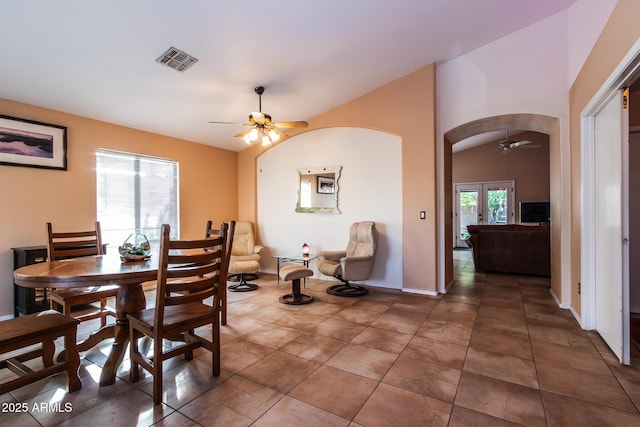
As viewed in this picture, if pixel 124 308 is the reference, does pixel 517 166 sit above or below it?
above

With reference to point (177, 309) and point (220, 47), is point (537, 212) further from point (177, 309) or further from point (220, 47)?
point (177, 309)

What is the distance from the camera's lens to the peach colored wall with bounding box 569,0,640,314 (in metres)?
1.98

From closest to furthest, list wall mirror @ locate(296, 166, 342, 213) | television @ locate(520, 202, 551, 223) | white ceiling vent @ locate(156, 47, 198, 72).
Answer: white ceiling vent @ locate(156, 47, 198, 72), wall mirror @ locate(296, 166, 342, 213), television @ locate(520, 202, 551, 223)

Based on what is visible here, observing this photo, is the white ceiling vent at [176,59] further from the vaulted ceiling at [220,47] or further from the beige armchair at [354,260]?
the beige armchair at [354,260]

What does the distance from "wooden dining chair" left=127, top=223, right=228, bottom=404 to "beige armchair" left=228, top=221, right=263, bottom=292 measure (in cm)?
237

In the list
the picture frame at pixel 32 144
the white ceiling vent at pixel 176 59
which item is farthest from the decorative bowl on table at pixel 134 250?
the picture frame at pixel 32 144

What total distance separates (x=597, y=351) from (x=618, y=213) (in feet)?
3.87

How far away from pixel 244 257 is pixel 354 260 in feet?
6.67

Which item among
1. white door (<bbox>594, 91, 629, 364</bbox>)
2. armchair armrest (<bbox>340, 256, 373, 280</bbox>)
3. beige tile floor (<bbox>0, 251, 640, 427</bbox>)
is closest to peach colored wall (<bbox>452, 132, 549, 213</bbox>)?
beige tile floor (<bbox>0, 251, 640, 427</bbox>)

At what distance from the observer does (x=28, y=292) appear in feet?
10.8

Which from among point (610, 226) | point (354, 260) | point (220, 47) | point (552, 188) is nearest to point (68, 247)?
point (220, 47)

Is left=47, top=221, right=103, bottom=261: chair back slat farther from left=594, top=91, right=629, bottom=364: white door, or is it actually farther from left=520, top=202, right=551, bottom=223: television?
left=520, top=202, right=551, bottom=223: television

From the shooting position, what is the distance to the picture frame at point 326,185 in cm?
525

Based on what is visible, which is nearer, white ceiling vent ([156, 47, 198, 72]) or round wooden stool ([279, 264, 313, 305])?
white ceiling vent ([156, 47, 198, 72])
